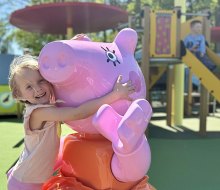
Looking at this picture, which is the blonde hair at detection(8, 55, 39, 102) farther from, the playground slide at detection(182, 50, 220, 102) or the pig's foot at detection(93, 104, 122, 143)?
the playground slide at detection(182, 50, 220, 102)

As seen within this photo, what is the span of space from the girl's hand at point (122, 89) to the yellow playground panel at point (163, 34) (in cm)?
432

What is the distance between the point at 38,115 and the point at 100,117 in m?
0.40

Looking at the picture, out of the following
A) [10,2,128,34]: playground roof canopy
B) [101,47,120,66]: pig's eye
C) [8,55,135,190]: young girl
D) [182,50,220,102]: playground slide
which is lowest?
[182,50,220,102]: playground slide

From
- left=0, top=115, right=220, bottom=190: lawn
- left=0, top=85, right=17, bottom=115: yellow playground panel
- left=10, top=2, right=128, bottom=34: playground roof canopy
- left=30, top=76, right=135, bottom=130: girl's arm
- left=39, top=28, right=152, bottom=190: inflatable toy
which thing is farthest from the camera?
left=0, top=85, right=17, bottom=115: yellow playground panel

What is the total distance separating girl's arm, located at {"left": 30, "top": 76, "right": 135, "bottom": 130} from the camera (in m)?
1.92

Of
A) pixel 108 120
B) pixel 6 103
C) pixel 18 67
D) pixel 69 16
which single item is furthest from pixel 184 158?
pixel 6 103

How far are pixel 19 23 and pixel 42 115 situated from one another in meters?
8.41

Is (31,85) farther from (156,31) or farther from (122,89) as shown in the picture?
(156,31)

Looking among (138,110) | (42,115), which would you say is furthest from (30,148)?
(138,110)

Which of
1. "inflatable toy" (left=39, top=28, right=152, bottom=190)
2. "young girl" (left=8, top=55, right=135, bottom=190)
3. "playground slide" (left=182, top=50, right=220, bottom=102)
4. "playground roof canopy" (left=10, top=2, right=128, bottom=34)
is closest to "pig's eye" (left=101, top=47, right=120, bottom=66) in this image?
"inflatable toy" (left=39, top=28, right=152, bottom=190)

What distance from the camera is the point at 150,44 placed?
6.15 meters

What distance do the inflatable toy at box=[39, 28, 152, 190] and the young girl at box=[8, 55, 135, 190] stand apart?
0.19 feet

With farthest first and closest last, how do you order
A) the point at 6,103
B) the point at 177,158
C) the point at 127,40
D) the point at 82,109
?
the point at 6,103, the point at 177,158, the point at 127,40, the point at 82,109

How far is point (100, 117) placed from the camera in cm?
176
